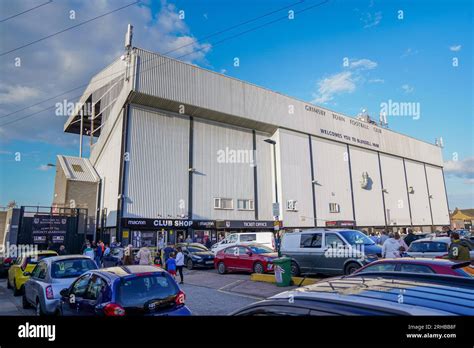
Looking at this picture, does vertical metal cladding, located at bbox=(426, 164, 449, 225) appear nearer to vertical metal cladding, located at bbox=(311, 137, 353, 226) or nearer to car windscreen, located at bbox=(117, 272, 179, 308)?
vertical metal cladding, located at bbox=(311, 137, 353, 226)

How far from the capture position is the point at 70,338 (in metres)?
2.42

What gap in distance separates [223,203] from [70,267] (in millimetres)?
25882

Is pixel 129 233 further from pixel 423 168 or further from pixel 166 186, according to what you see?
pixel 423 168

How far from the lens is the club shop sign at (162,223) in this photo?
28.0m

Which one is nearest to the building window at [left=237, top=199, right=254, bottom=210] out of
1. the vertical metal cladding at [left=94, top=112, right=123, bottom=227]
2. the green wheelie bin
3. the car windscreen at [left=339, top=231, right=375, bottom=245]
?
the vertical metal cladding at [left=94, top=112, right=123, bottom=227]

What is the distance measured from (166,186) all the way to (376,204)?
1347 inches

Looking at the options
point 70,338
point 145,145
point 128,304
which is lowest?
point 128,304

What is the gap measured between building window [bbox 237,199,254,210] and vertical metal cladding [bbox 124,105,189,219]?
6.50 m

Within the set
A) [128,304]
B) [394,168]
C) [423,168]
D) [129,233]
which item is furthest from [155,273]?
[423,168]

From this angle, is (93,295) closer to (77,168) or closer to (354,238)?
(354,238)

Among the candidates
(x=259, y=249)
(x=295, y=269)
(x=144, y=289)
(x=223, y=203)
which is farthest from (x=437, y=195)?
(x=144, y=289)

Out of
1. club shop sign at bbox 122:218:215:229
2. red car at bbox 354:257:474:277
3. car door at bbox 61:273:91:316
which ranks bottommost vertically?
car door at bbox 61:273:91:316

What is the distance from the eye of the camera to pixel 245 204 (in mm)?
36281

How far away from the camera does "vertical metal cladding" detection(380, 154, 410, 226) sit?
172 feet
